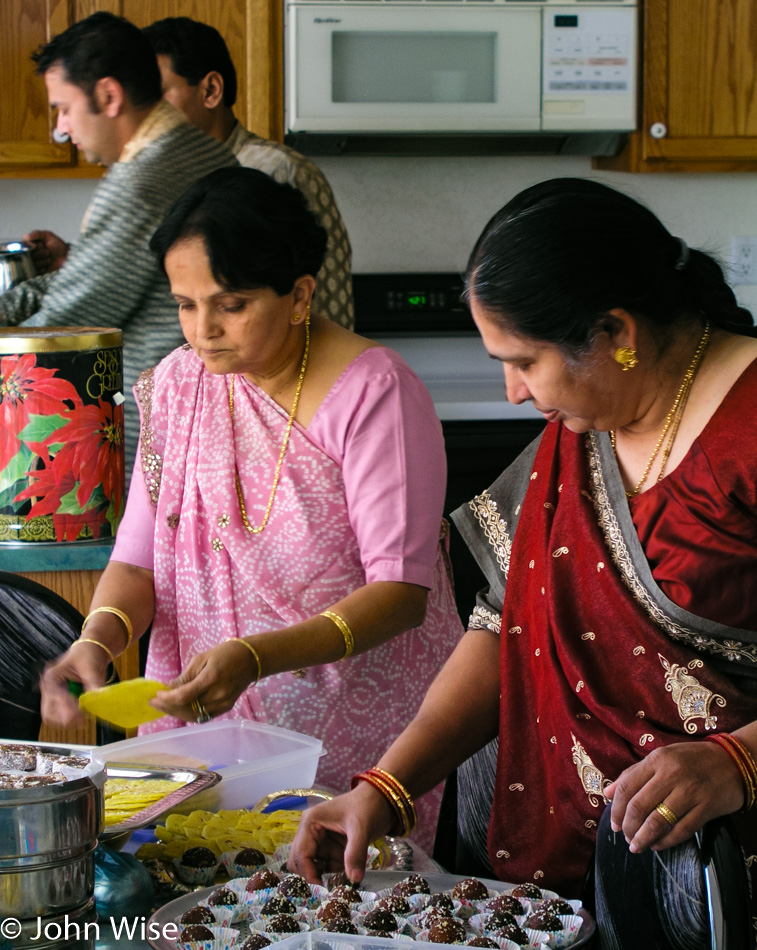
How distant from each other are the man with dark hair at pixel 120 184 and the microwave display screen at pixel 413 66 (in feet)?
3.69

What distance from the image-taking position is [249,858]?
996 mm

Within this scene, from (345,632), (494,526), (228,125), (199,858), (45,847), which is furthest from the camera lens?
(228,125)

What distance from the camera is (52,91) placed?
2.21 m

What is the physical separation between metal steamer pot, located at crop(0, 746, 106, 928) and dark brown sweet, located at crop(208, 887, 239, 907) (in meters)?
0.12

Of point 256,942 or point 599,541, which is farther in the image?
point 599,541

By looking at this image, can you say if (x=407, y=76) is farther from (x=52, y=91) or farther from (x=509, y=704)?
(x=509, y=704)

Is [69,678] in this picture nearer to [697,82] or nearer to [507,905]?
[507,905]

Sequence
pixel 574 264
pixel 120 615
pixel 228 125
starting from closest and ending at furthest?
pixel 574 264
pixel 120 615
pixel 228 125

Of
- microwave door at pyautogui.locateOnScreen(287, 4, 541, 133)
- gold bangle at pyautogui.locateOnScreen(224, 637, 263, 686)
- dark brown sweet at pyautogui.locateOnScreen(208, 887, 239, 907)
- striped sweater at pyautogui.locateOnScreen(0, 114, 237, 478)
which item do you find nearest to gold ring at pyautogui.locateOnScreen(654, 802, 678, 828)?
dark brown sweet at pyautogui.locateOnScreen(208, 887, 239, 907)

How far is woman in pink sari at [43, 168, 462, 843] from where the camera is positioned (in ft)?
4.94

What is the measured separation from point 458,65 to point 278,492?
6.77 ft

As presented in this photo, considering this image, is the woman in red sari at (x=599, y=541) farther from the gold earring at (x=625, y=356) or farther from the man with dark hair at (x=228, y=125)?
the man with dark hair at (x=228, y=125)

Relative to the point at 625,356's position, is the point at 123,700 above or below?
below

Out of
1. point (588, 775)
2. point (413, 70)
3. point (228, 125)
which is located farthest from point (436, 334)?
point (588, 775)
